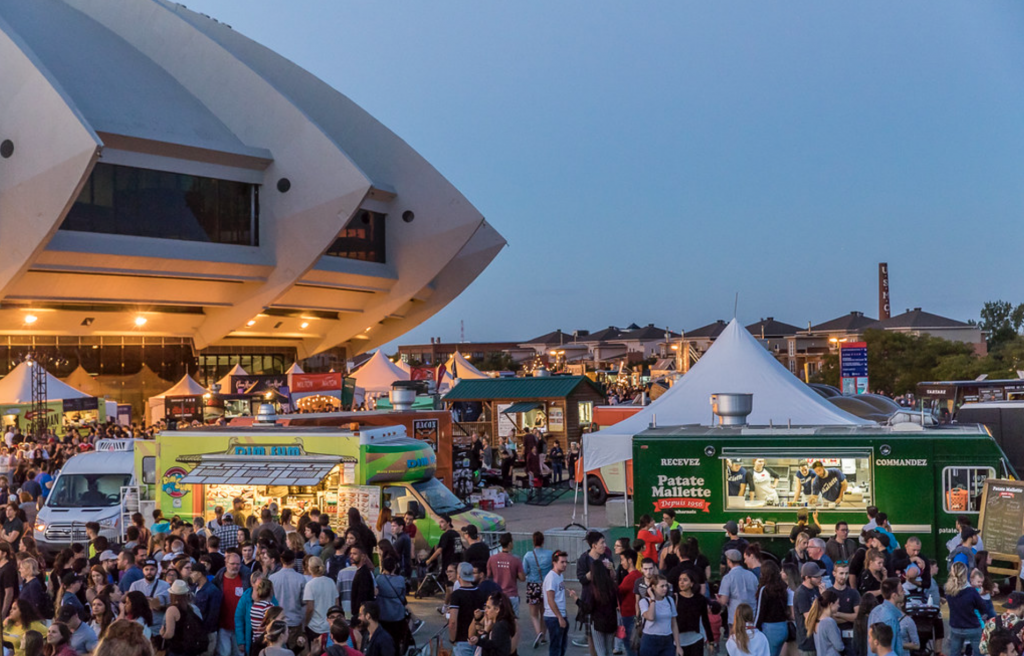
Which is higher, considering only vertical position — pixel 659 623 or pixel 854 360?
pixel 854 360

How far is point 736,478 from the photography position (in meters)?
13.4

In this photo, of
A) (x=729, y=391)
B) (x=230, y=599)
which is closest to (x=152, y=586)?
(x=230, y=599)

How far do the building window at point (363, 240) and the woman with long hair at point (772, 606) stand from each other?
4831 centimetres

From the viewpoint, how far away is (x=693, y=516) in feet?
43.9

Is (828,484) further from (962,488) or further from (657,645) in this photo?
(657,645)

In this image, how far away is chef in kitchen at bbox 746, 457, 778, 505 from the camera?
522 inches

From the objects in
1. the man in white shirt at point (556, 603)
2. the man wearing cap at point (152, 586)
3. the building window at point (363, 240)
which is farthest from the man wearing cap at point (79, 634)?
the building window at point (363, 240)

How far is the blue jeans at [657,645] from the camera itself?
8.13 metres

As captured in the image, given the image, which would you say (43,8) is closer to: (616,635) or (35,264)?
(35,264)

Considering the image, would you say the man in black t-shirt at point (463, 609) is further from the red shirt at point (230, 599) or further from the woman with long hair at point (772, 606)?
the woman with long hair at point (772, 606)

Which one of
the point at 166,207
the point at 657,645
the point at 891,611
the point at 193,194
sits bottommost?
the point at 657,645

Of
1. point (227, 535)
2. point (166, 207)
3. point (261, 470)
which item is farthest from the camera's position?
point (166, 207)

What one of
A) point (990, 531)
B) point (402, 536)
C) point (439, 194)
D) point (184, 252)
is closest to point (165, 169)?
point (184, 252)

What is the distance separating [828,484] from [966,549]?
8.92 ft
